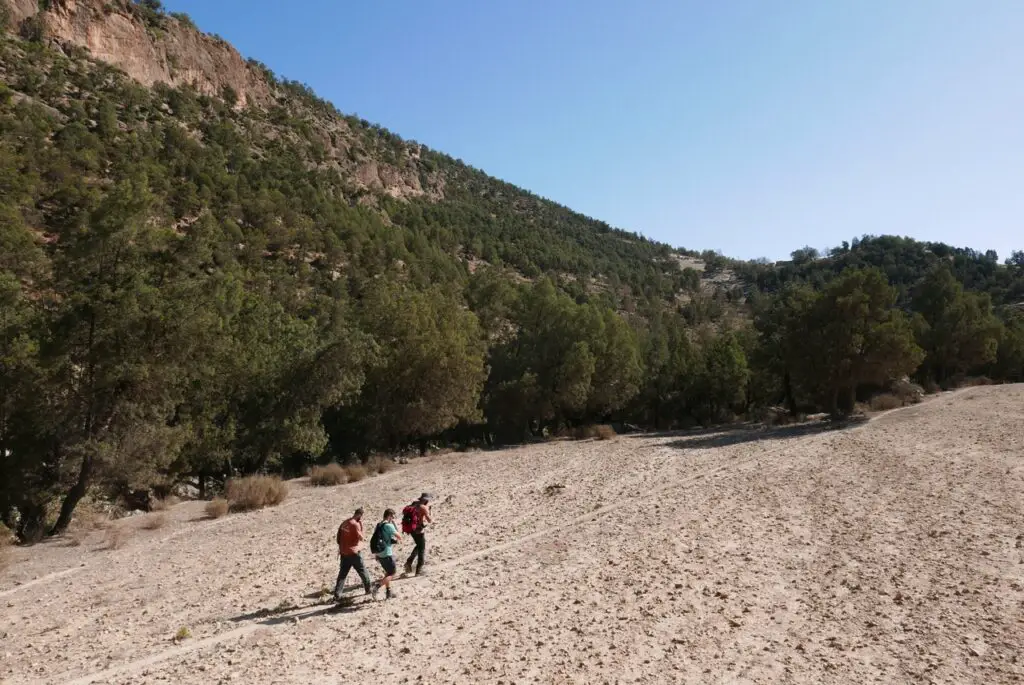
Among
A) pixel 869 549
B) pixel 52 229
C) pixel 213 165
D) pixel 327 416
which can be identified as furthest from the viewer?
pixel 213 165

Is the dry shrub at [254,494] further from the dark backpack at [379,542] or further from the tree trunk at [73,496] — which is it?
the dark backpack at [379,542]

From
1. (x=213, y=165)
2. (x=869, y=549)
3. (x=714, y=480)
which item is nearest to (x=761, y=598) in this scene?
(x=869, y=549)

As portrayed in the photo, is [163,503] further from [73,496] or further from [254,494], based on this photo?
[73,496]

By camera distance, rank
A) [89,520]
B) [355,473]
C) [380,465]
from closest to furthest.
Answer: [89,520]
[355,473]
[380,465]

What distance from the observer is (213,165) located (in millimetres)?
71375

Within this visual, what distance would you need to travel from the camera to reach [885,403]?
159 ft

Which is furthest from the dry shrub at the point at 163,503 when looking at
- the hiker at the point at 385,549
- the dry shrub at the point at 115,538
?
the hiker at the point at 385,549

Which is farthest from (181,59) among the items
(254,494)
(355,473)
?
(254,494)

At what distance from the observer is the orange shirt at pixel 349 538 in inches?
422

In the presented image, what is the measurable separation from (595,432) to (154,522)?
34449 millimetres

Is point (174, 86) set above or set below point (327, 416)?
above

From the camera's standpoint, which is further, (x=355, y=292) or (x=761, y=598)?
(x=355, y=292)

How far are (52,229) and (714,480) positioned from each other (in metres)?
49.3

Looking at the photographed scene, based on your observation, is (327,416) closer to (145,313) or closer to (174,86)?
(145,313)
